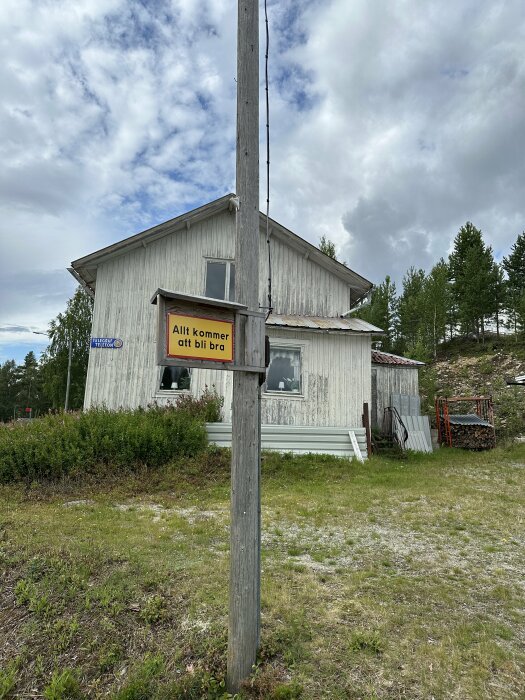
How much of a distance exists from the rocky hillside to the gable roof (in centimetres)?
1038

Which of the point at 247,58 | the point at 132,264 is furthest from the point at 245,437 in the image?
the point at 132,264

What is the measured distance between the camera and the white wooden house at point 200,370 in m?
12.9

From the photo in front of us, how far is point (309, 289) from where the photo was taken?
1427cm

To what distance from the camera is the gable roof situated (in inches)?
517

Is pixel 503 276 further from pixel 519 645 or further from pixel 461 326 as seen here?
pixel 519 645

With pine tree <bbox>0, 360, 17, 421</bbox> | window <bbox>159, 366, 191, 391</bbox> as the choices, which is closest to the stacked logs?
window <bbox>159, 366, 191, 391</bbox>

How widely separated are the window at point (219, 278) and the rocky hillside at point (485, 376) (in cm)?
1305

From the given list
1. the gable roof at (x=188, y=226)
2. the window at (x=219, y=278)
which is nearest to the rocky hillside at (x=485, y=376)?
the gable roof at (x=188, y=226)

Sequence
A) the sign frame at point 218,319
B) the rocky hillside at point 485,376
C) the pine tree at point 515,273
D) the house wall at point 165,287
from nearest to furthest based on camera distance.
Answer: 1. the sign frame at point 218,319
2. the house wall at point 165,287
3. the rocky hillside at point 485,376
4. the pine tree at point 515,273

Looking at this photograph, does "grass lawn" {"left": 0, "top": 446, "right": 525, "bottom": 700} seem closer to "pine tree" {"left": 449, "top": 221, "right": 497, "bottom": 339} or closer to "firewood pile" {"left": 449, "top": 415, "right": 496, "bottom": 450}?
"firewood pile" {"left": 449, "top": 415, "right": 496, "bottom": 450}

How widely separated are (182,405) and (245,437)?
9.25 metres

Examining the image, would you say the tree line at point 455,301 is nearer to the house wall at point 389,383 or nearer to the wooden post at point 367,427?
the house wall at point 389,383

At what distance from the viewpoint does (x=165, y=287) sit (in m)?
13.7

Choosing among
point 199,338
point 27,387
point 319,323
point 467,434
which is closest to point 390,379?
point 467,434
